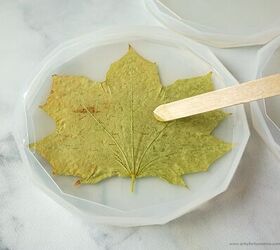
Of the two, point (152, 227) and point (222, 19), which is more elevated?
point (222, 19)

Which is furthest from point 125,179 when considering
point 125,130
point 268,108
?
point 268,108

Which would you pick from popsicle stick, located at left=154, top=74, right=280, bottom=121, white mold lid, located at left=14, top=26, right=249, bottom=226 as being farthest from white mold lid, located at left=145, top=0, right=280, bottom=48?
popsicle stick, located at left=154, top=74, right=280, bottom=121

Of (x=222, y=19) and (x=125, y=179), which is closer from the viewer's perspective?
(x=125, y=179)

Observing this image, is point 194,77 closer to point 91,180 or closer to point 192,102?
point 192,102

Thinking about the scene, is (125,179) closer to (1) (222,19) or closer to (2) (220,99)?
(2) (220,99)

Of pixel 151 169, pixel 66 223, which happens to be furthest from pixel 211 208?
pixel 66 223

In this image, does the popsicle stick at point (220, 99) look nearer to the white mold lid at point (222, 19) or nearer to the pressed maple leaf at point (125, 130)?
the pressed maple leaf at point (125, 130)

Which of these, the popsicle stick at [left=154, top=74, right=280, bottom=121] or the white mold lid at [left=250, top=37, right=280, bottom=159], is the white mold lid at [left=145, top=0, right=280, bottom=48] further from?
the popsicle stick at [left=154, top=74, right=280, bottom=121]
